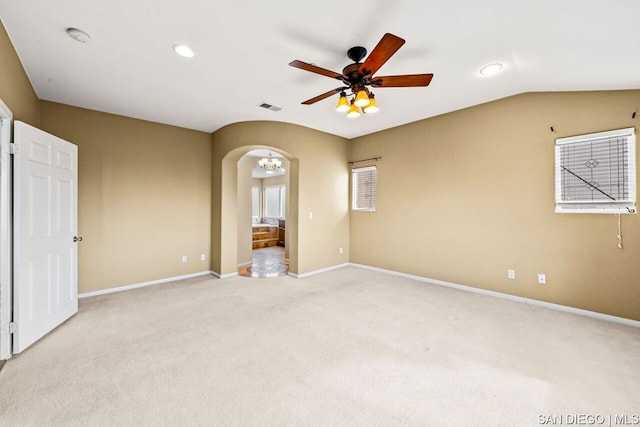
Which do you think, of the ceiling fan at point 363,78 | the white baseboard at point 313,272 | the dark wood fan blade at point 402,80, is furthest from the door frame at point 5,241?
the white baseboard at point 313,272

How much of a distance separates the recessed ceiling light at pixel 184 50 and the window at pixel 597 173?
4.31 m

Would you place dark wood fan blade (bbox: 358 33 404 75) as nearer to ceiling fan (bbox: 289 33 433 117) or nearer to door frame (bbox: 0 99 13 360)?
ceiling fan (bbox: 289 33 433 117)

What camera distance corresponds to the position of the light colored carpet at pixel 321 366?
5.51 feet

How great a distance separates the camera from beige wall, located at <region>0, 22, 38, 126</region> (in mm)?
2169

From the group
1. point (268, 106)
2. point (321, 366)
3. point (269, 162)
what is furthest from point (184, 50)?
point (269, 162)

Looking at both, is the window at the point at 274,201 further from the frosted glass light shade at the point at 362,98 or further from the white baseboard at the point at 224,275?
the frosted glass light shade at the point at 362,98

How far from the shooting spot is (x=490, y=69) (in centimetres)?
283

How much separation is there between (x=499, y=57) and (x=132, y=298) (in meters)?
5.40

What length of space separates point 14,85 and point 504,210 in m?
5.76

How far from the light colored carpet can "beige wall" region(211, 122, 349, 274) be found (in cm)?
154

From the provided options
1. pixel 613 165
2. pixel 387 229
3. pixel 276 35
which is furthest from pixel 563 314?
pixel 276 35

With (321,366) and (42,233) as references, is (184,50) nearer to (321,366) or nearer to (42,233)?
(42,233)

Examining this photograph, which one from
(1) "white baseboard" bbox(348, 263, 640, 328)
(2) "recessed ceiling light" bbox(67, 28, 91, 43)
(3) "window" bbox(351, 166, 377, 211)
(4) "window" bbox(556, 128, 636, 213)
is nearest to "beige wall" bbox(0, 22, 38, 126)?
(2) "recessed ceiling light" bbox(67, 28, 91, 43)

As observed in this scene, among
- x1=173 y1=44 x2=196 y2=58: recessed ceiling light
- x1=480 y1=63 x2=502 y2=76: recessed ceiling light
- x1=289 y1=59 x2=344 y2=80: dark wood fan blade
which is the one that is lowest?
x1=289 y1=59 x2=344 y2=80: dark wood fan blade
